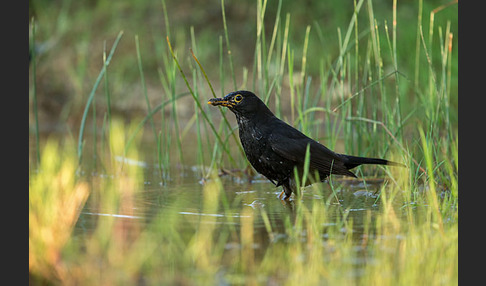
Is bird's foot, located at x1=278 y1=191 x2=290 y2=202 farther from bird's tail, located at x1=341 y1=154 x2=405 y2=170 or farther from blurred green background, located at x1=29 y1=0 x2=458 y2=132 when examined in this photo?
blurred green background, located at x1=29 y1=0 x2=458 y2=132

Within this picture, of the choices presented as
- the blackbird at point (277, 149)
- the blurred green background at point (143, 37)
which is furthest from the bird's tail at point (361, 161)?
the blurred green background at point (143, 37)

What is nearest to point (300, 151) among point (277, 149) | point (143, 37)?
point (277, 149)

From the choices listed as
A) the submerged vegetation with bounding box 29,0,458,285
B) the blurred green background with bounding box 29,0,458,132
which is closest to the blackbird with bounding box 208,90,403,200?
the submerged vegetation with bounding box 29,0,458,285

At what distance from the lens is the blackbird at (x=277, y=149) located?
4547 mm

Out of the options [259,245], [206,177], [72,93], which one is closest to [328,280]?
[259,245]

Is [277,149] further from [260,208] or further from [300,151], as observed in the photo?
[260,208]

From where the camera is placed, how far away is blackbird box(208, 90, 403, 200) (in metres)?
4.55

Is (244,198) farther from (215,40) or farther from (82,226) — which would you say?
(215,40)

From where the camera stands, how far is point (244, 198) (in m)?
4.65

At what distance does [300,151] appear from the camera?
454cm

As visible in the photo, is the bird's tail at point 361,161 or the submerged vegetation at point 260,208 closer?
the submerged vegetation at point 260,208

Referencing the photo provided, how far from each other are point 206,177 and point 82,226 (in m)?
2.02

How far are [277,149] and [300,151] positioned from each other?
0.52 feet

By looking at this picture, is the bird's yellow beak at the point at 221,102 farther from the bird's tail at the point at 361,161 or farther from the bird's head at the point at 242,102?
the bird's tail at the point at 361,161
